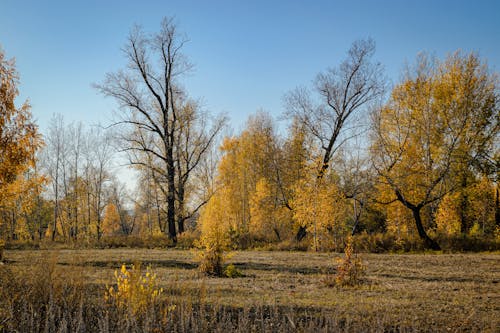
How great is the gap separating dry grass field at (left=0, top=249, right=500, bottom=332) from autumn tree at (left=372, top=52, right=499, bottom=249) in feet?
35.5

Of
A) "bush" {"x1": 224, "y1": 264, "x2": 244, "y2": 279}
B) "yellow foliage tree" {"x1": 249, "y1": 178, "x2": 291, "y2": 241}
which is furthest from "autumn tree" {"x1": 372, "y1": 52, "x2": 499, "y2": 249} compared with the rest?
"bush" {"x1": 224, "y1": 264, "x2": 244, "y2": 279}

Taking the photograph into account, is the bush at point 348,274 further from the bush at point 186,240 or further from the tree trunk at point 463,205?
the tree trunk at point 463,205

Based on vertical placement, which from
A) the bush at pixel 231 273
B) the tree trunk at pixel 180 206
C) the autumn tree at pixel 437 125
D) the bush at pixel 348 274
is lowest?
the bush at pixel 231 273

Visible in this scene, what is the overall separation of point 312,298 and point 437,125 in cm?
1829

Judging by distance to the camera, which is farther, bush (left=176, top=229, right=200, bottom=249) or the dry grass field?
bush (left=176, top=229, right=200, bottom=249)

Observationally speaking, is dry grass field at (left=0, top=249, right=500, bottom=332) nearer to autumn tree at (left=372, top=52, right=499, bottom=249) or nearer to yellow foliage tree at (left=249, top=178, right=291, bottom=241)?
autumn tree at (left=372, top=52, right=499, bottom=249)

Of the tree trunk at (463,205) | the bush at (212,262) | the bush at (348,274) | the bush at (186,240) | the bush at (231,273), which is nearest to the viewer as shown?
the bush at (348,274)

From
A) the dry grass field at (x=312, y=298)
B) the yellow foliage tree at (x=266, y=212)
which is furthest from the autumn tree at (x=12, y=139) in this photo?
the yellow foliage tree at (x=266, y=212)

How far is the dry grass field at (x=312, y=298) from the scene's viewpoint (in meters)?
4.54

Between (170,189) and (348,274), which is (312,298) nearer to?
(348,274)

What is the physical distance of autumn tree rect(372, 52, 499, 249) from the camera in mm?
19453

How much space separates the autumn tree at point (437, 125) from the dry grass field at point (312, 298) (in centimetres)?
1083

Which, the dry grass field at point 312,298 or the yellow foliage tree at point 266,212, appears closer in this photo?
the dry grass field at point 312,298

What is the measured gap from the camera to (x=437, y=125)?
830 inches
